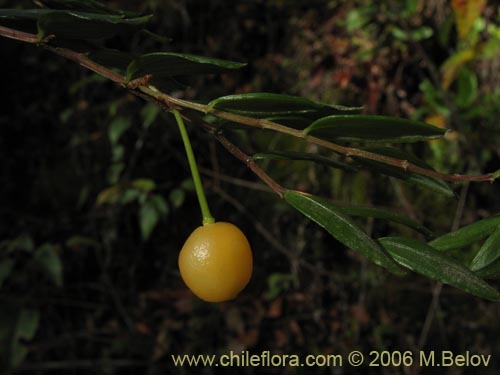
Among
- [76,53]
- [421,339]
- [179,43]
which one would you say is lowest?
[421,339]

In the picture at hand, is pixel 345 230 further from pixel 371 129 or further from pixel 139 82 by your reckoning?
pixel 139 82

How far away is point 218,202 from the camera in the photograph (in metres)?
2.77

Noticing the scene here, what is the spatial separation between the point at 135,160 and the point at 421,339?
1.55 metres

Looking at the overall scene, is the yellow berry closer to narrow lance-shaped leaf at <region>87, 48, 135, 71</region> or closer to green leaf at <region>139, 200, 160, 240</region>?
Result: narrow lance-shaped leaf at <region>87, 48, 135, 71</region>

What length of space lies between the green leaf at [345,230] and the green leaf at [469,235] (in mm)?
123

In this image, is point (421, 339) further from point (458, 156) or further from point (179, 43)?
point (179, 43)

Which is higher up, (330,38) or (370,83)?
(330,38)

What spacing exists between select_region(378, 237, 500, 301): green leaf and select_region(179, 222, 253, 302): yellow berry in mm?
136

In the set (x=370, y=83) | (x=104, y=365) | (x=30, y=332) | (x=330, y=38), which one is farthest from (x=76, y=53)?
(x=330, y=38)

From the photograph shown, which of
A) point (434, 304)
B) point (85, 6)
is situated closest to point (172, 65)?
point (85, 6)

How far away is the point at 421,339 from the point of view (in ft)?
Result: 7.96

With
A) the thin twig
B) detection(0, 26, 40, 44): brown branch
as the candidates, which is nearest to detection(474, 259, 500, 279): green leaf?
detection(0, 26, 40, 44): brown branch

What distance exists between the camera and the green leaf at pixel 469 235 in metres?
0.59

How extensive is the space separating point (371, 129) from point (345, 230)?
0.10 meters
